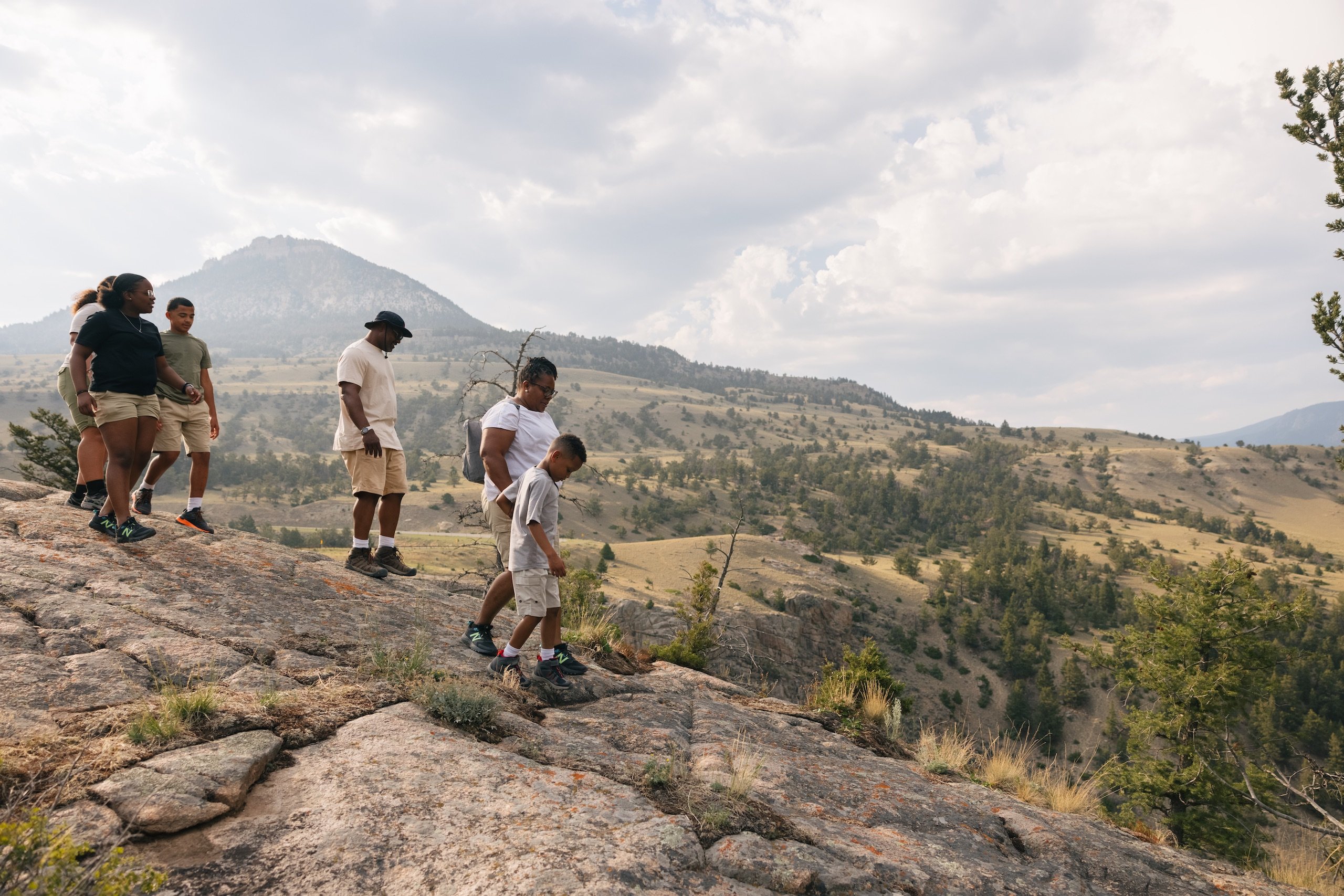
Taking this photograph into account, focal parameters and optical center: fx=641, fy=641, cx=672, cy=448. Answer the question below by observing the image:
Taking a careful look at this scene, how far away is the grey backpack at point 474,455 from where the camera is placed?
18.1ft

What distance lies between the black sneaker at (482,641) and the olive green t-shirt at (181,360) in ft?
13.7

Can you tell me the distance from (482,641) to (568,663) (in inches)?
32.2

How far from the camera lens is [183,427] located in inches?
274

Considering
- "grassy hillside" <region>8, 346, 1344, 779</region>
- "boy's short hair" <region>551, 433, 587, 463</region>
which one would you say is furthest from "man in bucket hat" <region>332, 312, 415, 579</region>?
"grassy hillside" <region>8, 346, 1344, 779</region>

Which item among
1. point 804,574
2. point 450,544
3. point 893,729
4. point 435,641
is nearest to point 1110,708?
point 804,574

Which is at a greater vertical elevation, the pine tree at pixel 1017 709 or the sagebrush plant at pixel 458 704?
the sagebrush plant at pixel 458 704

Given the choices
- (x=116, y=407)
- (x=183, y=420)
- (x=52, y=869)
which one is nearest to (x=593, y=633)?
(x=116, y=407)

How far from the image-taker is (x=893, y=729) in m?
6.92

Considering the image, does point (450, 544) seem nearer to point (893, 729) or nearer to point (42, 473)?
point (42, 473)

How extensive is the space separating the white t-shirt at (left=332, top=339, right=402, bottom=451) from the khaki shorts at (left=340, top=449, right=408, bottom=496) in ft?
0.29

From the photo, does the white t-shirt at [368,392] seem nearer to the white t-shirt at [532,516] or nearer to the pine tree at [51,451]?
the white t-shirt at [532,516]

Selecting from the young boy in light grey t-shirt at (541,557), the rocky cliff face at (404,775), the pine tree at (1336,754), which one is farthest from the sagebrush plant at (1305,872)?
the pine tree at (1336,754)

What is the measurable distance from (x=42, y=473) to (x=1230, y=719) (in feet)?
146

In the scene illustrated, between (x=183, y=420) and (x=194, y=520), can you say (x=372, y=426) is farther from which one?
(x=194, y=520)
